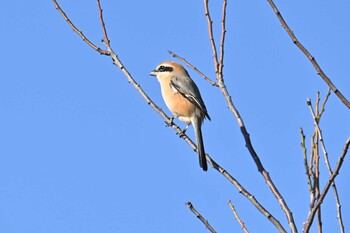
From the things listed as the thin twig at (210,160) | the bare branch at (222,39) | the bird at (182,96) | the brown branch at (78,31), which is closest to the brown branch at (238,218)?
the thin twig at (210,160)

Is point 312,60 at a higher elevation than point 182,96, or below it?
below

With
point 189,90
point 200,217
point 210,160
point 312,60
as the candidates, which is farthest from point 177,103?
point 312,60

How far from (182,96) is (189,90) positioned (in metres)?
0.11

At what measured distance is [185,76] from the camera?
696 cm

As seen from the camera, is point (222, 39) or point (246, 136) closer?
point (246, 136)

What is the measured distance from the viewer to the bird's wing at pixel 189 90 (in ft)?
20.9

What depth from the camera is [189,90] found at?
654 centimetres

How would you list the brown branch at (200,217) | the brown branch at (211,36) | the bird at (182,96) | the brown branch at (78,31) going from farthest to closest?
the bird at (182,96)
the brown branch at (78,31)
the brown branch at (211,36)
the brown branch at (200,217)

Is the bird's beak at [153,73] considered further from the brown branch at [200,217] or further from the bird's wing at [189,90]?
the brown branch at [200,217]

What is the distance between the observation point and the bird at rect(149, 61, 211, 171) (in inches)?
250

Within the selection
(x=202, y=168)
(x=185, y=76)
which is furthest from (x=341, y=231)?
(x=185, y=76)

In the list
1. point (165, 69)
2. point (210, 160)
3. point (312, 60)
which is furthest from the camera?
point (165, 69)

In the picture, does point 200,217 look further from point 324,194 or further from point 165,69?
point 165,69

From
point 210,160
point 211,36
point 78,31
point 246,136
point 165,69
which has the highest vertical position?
point 165,69
